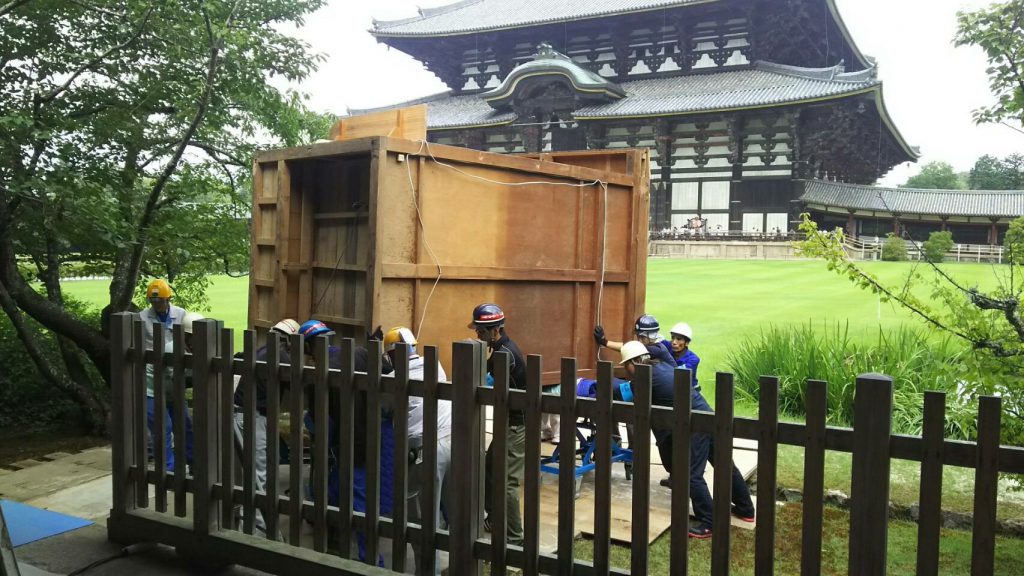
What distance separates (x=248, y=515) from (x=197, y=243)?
5375mm

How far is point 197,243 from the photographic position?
8609mm

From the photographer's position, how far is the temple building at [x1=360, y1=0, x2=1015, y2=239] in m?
27.1

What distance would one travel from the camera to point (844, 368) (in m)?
9.24

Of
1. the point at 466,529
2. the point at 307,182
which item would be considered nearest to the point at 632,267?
the point at 307,182

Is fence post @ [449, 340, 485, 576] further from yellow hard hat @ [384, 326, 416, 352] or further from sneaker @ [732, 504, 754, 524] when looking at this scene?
sneaker @ [732, 504, 754, 524]

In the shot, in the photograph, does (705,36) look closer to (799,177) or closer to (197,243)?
(799,177)

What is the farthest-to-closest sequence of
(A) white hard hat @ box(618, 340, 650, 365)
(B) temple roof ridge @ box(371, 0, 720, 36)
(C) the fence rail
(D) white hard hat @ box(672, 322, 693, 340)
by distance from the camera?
(B) temple roof ridge @ box(371, 0, 720, 36) → (C) the fence rail → (D) white hard hat @ box(672, 322, 693, 340) → (A) white hard hat @ box(618, 340, 650, 365)

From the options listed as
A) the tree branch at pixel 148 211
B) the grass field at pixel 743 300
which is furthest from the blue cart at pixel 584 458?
the tree branch at pixel 148 211

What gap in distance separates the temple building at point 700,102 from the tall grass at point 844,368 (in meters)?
16.4

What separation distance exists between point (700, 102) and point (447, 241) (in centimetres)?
2376

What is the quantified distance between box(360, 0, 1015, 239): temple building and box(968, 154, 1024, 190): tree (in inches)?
465


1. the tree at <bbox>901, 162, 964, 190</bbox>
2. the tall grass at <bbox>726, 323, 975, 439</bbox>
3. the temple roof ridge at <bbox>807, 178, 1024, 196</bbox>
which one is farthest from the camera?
the tree at <bbox>901, 162, 964, 190</bbox>

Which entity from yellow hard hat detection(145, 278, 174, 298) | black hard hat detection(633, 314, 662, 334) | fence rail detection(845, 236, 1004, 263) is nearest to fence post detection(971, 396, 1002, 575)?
black hard hat detection(633, 314, 662, 334)

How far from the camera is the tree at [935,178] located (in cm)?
6053
